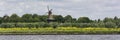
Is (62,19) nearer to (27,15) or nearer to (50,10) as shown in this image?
(27,15)

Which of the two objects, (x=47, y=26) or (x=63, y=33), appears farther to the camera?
(x=47, y=26)

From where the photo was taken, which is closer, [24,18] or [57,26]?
[57,26]

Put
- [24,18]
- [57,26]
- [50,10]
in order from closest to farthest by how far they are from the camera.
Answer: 1. [57,26]
2. [50,10]
3. [24,18]

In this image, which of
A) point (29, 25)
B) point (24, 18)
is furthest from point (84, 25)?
point (24, 18)

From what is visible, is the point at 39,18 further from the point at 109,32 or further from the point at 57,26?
the point at 109,32

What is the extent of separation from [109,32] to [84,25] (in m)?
17.9

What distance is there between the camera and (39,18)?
493 feet

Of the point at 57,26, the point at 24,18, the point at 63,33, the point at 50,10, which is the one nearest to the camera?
the point at 63,33

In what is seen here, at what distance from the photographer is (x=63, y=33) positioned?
267ft

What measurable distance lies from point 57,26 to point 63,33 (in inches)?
574

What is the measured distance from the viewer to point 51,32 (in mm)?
83250

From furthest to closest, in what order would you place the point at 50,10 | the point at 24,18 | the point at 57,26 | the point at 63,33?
the point at 24,18 < the point at 50,10 < the point at 57,26 < the point at 63,33

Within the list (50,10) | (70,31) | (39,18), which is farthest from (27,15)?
(70,31)

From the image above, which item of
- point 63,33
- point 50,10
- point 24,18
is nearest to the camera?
point 63,33
